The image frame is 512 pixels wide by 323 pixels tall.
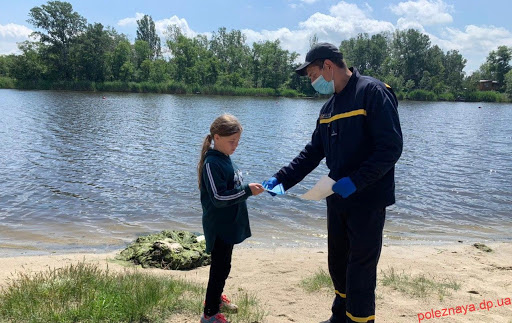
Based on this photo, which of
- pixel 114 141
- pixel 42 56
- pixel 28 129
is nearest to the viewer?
pixel 114 141

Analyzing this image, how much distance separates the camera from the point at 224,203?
356cm

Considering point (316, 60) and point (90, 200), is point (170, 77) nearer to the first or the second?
point (90, 200)

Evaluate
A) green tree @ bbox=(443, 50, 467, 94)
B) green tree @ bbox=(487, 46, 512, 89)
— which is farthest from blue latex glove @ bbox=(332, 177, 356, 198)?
green tree @ bbox=(487, 46, 512, 89)

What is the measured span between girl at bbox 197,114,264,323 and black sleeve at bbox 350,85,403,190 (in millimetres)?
992

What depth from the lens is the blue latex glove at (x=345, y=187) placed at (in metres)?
3.21

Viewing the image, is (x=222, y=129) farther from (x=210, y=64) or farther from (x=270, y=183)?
(x=210, y=64)

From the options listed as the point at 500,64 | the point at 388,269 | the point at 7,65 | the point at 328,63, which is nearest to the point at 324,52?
the point at 328,63

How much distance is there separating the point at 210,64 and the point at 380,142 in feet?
282

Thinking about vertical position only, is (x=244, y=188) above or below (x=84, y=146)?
above

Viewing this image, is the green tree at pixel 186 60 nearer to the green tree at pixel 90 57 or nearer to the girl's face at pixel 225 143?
the green tree at pixel 90 57

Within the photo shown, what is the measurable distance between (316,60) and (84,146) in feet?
59.1

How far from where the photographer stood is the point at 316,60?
11.7 feet

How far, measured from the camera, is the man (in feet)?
10.5

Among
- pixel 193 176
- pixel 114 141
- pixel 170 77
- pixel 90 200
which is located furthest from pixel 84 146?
pixel 170 77
